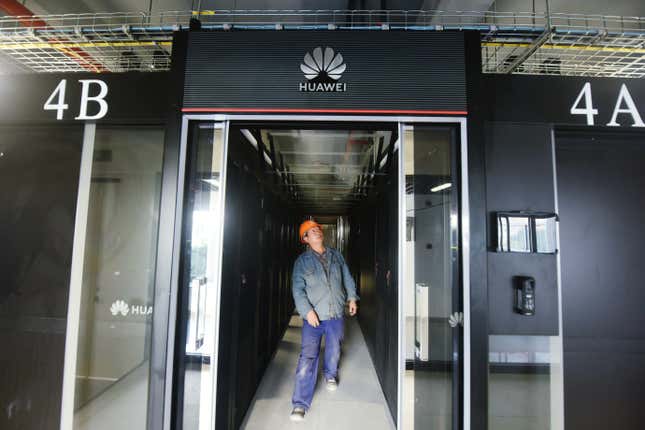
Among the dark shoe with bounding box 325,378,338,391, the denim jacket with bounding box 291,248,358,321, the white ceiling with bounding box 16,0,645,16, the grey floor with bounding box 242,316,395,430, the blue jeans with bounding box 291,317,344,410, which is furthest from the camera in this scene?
the dark shoe with bounding box 325,378,338,391

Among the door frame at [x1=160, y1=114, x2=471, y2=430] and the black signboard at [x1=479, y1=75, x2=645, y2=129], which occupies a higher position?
the black signboard at [x1=479, y1=75, x2=645, y2=129]

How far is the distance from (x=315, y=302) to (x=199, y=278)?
122 cm

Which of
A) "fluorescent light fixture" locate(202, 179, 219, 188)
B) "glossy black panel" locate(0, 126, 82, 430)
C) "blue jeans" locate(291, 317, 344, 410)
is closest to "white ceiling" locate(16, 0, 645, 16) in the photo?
"glossy black panel" locate(0, 126, 82, 430)

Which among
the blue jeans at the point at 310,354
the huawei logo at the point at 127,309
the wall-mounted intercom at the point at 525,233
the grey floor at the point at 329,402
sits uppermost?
the wall-mounted intercom at the point at 525,233

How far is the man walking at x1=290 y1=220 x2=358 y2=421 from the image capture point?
8.35 ft

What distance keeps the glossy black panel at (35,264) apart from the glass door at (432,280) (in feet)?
7.64

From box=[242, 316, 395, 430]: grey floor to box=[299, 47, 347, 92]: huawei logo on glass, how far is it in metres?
2.69

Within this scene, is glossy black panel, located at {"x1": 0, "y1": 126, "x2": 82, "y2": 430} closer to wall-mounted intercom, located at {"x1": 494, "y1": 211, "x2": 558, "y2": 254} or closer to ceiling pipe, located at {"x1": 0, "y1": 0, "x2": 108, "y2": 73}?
ceiling pipe, located at {"x1": 0, "y1": 0, "x2": 108, "y2": 73}

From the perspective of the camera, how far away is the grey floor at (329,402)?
2.37 metres

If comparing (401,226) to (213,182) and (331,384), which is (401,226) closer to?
(213,182)

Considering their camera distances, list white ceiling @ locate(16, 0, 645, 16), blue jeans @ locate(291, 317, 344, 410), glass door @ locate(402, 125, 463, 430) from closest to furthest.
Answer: glass door @ locate(402, 125, 463, 430) → white ceiling @ locate(16, 0, 645, 16) → blue jeans @ locate(291, 317, 344, 410)

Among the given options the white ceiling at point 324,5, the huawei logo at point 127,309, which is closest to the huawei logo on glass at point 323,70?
the white ceiling at point 324,5

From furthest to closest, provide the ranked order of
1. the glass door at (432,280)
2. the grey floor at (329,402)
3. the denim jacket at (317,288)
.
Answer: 1. the denim jacket at (317,288)
2. the grey floor at (329,402)
3. the glass door at (432,280)

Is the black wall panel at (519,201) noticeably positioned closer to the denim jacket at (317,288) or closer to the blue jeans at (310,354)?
the denim jacket at (317,288)
